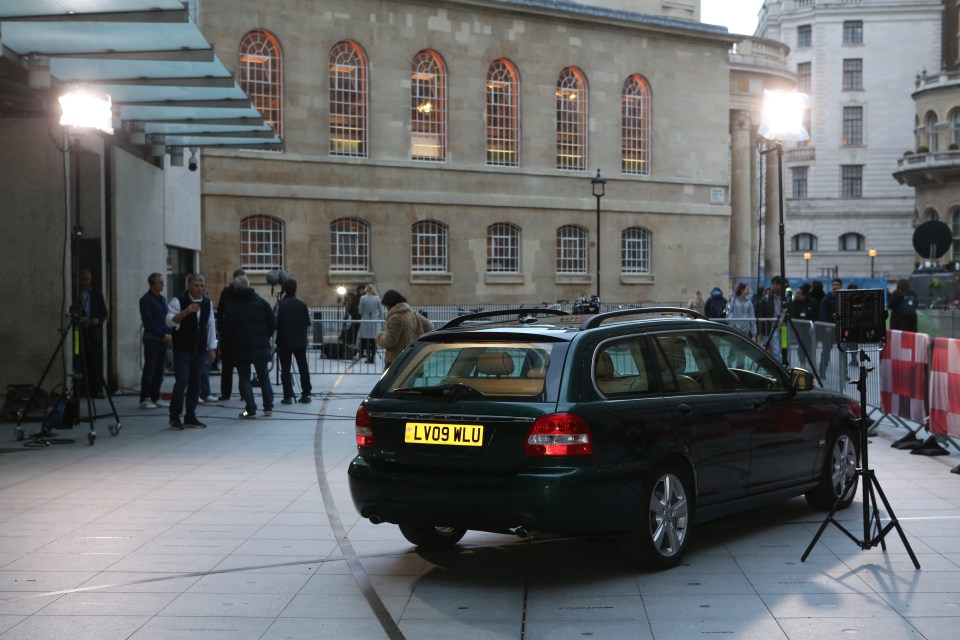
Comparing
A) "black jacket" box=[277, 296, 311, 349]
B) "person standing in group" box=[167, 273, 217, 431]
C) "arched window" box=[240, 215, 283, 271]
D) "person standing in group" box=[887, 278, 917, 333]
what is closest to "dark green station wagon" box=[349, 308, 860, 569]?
"person standing in group" box=[167, 273, 217, 431]

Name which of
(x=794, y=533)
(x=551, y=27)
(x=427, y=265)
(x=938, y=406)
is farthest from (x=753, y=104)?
(x=794, y=533)

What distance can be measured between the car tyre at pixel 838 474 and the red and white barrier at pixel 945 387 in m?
3.48

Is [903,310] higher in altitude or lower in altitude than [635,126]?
lower

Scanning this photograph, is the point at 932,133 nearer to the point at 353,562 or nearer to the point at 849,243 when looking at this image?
the point at 849,243

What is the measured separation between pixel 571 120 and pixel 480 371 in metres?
38.5

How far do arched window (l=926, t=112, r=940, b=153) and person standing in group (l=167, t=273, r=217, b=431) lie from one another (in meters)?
60.7

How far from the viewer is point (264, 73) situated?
127 ft

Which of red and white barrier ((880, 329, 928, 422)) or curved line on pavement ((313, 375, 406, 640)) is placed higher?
red and white barrier ((880, 329, 928, 422))

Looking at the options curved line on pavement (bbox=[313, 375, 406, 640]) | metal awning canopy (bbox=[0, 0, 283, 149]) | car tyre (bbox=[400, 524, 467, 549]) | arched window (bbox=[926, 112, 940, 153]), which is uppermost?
arched window (bbox=[926, 112, 940, 153])

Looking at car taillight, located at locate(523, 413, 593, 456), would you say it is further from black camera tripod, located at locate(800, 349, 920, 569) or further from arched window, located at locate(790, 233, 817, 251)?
arched window, located at locate(790, 233, 817, 251)

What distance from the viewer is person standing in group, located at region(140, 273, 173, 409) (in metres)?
17.2

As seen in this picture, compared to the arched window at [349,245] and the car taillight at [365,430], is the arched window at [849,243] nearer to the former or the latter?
the arched window at [349,245]

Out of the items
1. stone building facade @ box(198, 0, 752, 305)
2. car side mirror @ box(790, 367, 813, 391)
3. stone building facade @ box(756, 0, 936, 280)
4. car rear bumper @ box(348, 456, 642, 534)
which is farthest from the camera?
stone building facade @ box(756, 0, 936, 280)

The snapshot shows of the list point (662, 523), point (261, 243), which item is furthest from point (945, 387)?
point (261, 243)
